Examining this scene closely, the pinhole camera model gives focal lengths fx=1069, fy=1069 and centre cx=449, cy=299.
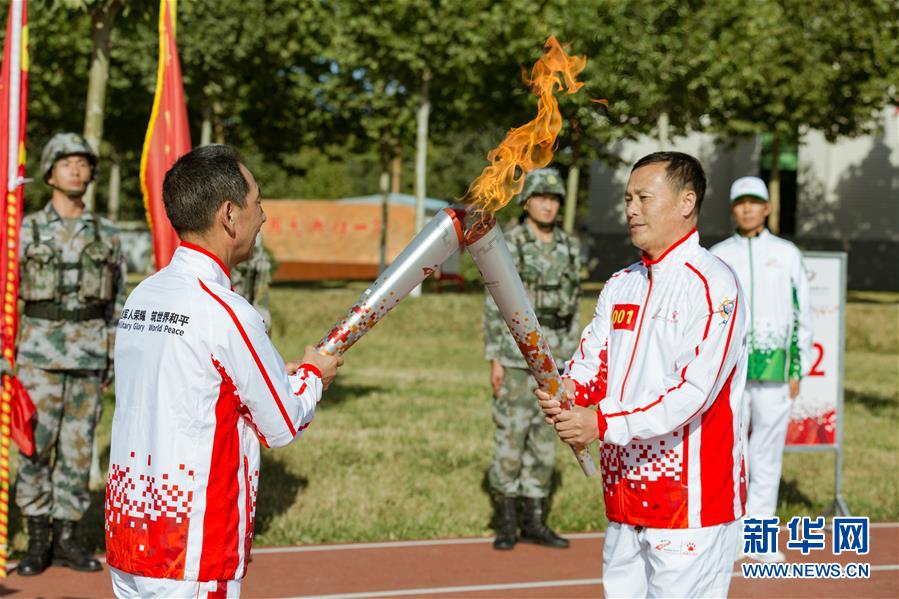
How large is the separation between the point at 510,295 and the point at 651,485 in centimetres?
93

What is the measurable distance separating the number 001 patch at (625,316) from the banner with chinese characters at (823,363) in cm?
466

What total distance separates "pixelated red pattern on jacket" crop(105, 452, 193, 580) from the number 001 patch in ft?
5.79

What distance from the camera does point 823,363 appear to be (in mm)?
8438

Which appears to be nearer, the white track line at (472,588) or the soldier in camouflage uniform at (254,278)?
the white track line at (472,588)

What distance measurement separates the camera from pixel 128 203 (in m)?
57.0

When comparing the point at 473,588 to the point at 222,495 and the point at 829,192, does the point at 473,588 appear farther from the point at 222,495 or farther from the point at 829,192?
the point at 829,192

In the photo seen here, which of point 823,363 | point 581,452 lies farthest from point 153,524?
point 823,363

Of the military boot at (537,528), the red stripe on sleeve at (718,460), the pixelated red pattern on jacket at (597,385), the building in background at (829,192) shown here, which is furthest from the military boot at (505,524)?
the building in background at (829,192)

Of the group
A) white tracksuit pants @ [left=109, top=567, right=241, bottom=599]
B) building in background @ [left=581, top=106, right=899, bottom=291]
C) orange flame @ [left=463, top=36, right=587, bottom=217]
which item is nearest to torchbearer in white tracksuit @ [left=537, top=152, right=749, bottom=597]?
orange flame @ [left=463, top=36, right=587, bottom=217]

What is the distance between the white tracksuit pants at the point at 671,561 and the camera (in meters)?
3.77

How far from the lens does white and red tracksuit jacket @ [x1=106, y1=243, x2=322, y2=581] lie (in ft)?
10.4

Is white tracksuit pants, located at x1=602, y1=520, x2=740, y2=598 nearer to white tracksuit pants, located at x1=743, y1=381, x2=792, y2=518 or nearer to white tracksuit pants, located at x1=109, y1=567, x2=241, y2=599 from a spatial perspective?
white tracksuit pants, located at x1=109, y1=567, x2=241, y2=599

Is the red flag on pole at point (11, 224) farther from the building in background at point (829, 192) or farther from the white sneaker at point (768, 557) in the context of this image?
the building in background at point (829, 192)

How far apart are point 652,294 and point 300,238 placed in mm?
31900
